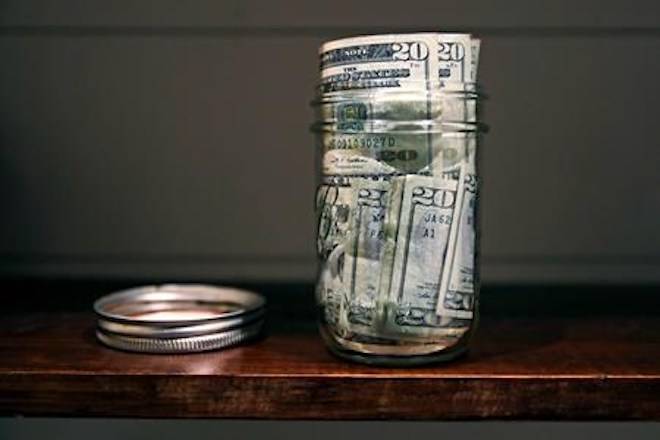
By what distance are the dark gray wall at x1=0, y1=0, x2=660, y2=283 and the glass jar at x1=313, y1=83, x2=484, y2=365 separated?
0.17 metres

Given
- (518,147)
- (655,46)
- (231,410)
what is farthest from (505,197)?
(231,410)

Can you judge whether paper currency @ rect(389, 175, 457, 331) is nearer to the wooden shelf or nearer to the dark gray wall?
the wooden shelf

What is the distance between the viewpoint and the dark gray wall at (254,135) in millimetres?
630

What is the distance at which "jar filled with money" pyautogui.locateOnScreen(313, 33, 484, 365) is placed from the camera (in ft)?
1.51

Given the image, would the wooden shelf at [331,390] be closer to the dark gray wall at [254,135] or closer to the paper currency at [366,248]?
the paper currency at [366,248]

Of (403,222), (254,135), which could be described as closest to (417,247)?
(403,222)

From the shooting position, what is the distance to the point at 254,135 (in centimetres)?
64

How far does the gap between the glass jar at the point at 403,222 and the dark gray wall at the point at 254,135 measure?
0.54 ft

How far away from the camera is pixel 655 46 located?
0.63m

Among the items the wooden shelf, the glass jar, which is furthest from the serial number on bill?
the wooden shelf

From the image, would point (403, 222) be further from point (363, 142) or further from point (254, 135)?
point (254, 135)

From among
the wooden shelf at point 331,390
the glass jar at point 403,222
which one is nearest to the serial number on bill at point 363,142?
the glass jar at point 403,222

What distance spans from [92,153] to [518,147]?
317 millimetres

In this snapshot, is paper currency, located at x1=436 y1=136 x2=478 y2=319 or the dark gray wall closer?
paper currency, located at x1=436 y1=136 x2=478 y2=319
